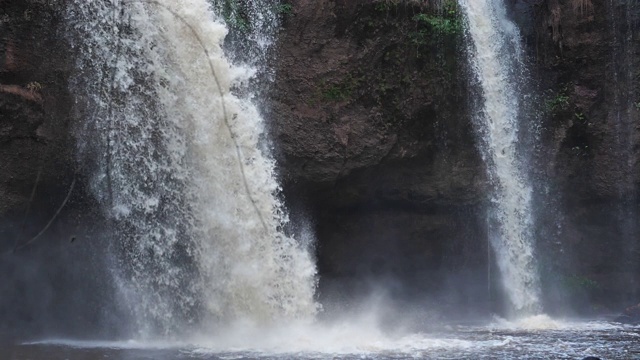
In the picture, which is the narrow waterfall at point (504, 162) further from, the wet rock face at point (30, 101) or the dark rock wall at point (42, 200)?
Answer: the wet rock face at point (30, 101)

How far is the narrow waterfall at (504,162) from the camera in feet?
43.2

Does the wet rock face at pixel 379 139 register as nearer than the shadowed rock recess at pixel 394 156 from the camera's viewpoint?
No

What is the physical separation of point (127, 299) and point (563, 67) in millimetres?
8919

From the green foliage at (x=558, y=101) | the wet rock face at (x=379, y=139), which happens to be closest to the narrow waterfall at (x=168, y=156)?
the wet rock face at (x=379, y=139)

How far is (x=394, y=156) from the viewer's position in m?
12.5

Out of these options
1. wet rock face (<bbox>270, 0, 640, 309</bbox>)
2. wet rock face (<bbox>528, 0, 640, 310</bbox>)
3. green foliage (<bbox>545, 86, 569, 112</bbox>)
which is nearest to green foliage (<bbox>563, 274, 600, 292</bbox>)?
wet rock face (<bbox>270, 0, 640, 309</bbox>)

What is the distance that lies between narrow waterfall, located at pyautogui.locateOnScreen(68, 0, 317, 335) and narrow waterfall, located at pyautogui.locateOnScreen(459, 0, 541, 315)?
4.17m

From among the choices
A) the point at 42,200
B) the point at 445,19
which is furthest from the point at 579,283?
the point at 42,200

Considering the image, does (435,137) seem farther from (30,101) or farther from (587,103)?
(30,101)

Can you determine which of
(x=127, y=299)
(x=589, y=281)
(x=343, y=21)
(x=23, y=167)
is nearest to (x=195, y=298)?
(x=127, y=299)

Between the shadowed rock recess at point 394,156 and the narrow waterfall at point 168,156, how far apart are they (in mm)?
415

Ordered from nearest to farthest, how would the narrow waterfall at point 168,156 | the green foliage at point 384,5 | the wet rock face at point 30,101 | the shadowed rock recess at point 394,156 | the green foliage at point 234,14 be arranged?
the wet rock face at point 30,101
the narrow waterfall at point 168,156
the shadowed rock recess at point 394,156
the green foliage at point 234,14
the green foliage at point 384,5

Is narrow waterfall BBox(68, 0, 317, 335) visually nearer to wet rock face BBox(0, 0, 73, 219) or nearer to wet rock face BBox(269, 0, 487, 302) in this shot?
wet rock face BBox(0, 0, 73, 219)

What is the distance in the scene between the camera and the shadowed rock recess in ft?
35.8
